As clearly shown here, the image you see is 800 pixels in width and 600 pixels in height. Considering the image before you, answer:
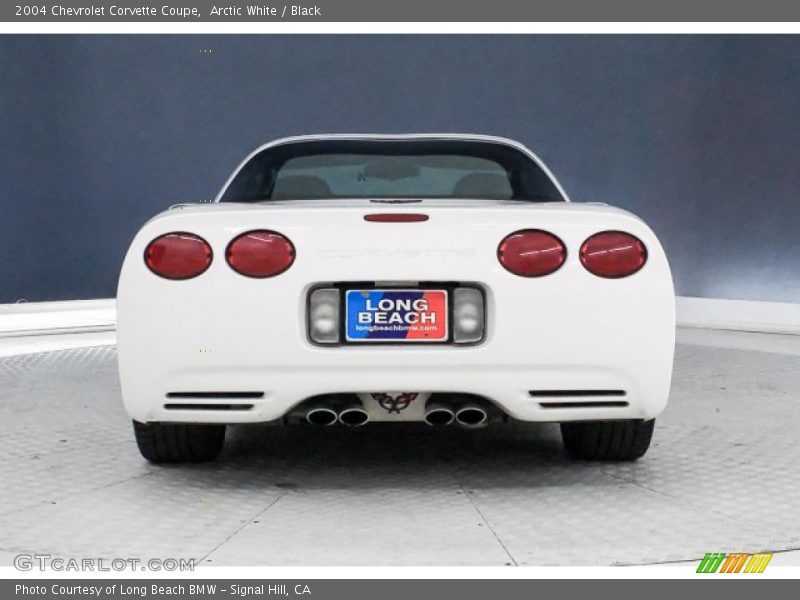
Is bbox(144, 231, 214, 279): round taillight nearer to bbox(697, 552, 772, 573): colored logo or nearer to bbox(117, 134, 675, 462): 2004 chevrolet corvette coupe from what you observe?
bbox(117, 134, 675, 462): 2004 chevrolet corvette coupe

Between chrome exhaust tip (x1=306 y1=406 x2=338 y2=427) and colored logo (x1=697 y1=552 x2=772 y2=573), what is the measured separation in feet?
3.40

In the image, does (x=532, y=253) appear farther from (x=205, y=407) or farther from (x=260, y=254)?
(x=205, y=407)

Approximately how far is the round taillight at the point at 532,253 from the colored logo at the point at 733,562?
0.84 metres

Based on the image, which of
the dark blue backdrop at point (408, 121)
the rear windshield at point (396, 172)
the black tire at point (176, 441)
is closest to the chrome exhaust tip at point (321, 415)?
the black tire at point (176, 441)

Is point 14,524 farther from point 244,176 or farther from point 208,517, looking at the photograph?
point 244,176

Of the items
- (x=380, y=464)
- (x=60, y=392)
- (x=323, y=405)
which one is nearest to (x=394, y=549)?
(x=323, y=405)

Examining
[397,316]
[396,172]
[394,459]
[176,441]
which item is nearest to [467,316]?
[397,316]

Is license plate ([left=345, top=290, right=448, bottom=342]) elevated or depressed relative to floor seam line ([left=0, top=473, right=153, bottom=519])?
elevated

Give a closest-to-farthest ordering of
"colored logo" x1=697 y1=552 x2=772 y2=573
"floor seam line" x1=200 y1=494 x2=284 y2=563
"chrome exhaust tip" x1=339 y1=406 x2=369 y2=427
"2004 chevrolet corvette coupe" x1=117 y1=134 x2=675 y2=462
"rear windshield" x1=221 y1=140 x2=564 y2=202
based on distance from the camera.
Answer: "colored logo" x1=697 y1=552 x2=772 y2=573 < "floor seam line" x1=200 y1=494 x2=284 y2=563 < "2004 chevrolet corvette coupe" x1=117 y1=134 x2=675 y2=462 < "chrome exhaust tip" x1=339 y1=406 x2=369 y2=427 < "rear windshield" x1=221 y1=140 x2=564 y2=202

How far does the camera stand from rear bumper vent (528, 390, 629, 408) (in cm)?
270

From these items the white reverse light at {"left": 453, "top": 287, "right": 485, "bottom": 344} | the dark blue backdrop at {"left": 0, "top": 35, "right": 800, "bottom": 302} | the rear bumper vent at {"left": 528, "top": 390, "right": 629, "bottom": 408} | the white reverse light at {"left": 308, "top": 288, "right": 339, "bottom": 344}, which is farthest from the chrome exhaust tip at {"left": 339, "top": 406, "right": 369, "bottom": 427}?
the dark blue backdrop at {"left": 0, "top": 35, "right": 800, "bottom": 302}

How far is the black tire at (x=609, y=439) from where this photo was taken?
3.13 meters

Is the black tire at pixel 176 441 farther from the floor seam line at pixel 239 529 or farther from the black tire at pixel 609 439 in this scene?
the black tire at pixel 609 439

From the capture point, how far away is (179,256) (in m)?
2.69
